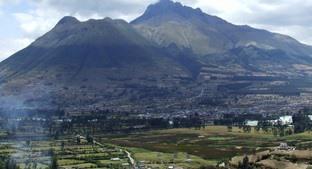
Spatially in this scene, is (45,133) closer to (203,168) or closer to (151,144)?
(151,144)

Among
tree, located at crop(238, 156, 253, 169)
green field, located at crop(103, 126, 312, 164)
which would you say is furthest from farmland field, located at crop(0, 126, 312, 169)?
tree, located at crop(238, 156, 253, 169)

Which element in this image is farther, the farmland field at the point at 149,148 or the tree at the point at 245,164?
Answer: the farmland field at the point at 149,148

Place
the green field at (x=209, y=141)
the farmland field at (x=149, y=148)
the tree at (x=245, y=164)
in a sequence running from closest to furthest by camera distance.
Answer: the tree at (x=245, y=164)
the farmland field at (x=149, y=148)
the green field at (x=209, y=141)

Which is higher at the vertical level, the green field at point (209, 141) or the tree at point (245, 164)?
the green field at point (209, 141)

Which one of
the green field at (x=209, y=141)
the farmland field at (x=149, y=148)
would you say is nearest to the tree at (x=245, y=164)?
the farmland field at (x=149, y=148)

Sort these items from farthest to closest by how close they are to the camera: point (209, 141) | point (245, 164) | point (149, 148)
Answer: point (209, 141), point (149, 148), point (245, 164)

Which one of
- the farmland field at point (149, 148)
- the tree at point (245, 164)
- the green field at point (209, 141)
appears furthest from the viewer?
the green field at point (209, 141)

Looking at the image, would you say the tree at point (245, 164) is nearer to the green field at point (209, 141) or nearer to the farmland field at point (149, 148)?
the farmland field at point (149, 148)

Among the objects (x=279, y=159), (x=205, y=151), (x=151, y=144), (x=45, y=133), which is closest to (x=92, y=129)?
(x=45, y=133)

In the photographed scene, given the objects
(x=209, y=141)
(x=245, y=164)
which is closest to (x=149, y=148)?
(x=209, y=141)

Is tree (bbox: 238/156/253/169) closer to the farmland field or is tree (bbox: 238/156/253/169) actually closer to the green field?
the farmland field

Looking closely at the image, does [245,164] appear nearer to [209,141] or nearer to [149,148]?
[149,148]
